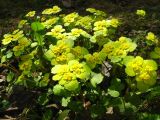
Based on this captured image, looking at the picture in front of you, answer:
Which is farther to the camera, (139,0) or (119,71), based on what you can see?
(139,0)

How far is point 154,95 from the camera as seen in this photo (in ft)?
7.50

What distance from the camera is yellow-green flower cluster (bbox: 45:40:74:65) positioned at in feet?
7.17

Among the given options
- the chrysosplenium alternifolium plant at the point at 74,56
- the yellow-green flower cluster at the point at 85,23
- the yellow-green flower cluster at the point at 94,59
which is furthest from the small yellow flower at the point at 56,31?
the yellow-green flower cluster at the point at 94,59

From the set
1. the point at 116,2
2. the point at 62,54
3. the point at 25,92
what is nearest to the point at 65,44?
the point at 62,54

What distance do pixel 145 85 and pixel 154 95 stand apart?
24cm

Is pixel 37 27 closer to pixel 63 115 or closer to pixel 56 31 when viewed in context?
pixel 56 31

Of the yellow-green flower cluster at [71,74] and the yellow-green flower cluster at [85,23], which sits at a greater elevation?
the yellow-green flower cluster at [85,23]

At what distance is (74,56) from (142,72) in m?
0.41

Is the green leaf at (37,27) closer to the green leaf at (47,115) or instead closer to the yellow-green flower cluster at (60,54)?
the yellow-green flower cluster at (60,54)

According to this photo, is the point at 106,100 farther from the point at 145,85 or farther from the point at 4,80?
the point at 4,80

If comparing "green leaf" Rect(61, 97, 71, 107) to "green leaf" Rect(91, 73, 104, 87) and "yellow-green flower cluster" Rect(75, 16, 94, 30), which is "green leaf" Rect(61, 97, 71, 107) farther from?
"yellow-green flower cluster" Rect(75, 16, 94, 30)

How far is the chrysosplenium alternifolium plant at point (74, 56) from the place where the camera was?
2.07m

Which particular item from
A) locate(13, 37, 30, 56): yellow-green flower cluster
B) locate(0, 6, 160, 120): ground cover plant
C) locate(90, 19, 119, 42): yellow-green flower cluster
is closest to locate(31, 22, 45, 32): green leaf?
locate(0, 6, 160, 120): ground cover plant

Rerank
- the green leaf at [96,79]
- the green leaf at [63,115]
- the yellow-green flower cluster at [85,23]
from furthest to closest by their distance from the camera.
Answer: the yellow-green flower cluster at [85,23] → the green leaf at [63,115] → the green leaf at [96,79]
